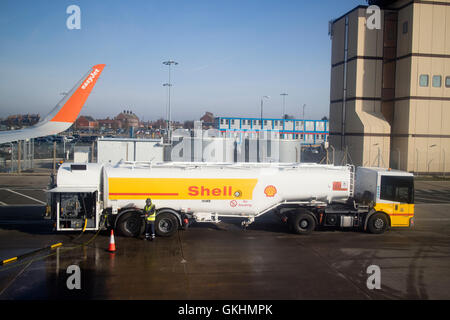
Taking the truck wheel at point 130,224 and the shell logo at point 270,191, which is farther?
the shell logo at point 270,191

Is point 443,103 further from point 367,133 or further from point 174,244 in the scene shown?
point 174,244

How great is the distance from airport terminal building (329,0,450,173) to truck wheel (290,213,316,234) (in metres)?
21.8

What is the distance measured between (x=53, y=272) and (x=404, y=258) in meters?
10.7

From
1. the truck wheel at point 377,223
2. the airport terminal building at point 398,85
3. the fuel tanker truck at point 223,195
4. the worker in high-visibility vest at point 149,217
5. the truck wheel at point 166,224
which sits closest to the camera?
the worker in high-visibility vest at point 149,217

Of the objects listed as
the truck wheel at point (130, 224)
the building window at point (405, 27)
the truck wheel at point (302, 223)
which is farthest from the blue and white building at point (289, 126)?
the truck wheel at point (130, 224)

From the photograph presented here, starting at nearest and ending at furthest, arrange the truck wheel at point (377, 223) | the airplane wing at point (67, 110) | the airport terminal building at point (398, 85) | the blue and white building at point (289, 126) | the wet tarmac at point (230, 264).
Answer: the wet tarmac at point (230, 264) < the airplane wing at point (67, 110) < the truck wheel at point (377, 223) < the airport terminal building at point (398, 85) < the blue and white building at point (289, 126)

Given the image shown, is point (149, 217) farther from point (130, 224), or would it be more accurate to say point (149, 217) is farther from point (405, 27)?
point (405, 27)

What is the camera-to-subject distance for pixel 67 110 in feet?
48.6

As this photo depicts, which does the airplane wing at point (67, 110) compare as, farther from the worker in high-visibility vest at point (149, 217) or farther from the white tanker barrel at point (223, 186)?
the worker in high-visibility vest at point (149, 217)

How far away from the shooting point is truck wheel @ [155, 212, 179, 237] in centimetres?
1416

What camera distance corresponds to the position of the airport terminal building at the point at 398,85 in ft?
110

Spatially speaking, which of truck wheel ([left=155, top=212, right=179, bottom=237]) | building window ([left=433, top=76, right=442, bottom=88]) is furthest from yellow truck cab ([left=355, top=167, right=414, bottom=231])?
building window ([left=433, top=76, right=442, bottom=88])

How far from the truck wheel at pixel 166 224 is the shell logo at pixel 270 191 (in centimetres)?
368
